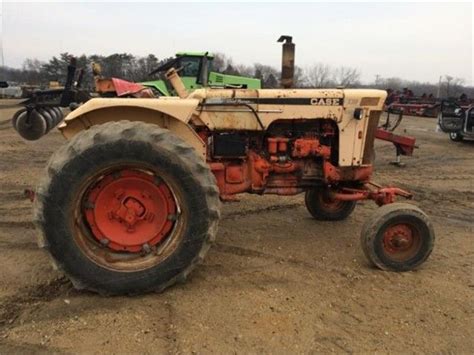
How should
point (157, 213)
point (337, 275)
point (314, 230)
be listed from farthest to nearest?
point (314, 230), point (337, 275), point (157, 213)

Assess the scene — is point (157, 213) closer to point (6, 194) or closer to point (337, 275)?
point (337, 275)

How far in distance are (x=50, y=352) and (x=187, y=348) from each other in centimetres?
86

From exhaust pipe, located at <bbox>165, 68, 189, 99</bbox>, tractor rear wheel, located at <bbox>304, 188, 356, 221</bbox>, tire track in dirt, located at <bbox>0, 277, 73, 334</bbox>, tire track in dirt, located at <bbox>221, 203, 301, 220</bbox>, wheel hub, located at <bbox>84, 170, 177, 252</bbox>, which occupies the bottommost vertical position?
tire track in dirt, located at <bbox>0, 277, 73, 334</bbox>

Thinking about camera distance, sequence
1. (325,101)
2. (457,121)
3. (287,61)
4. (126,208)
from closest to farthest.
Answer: (126,208) < (325,101) < (287,61) < (457,121)

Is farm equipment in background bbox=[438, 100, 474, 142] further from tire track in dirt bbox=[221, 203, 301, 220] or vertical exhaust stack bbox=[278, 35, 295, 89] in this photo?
vertical exhaust stack bbox=[278, 35, 295, 89]

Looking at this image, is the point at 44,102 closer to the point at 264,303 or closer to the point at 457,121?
the point at 264,303

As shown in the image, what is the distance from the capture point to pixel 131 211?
13.0 feet

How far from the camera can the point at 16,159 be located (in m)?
10.4

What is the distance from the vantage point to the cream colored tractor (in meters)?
3.75

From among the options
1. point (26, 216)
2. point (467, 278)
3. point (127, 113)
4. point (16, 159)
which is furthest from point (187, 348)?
point (16, 159)

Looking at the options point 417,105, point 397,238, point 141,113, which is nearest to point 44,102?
point 141,113

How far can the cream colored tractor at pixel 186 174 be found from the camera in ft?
12.3

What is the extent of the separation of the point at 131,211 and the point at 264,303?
1288 millimetres

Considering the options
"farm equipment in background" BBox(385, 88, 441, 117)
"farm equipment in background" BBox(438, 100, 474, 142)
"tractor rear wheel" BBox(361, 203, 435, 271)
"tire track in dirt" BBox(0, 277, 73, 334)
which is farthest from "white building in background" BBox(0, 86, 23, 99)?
"tractor rear wheel" BBox(361, 203, 435, 271)
